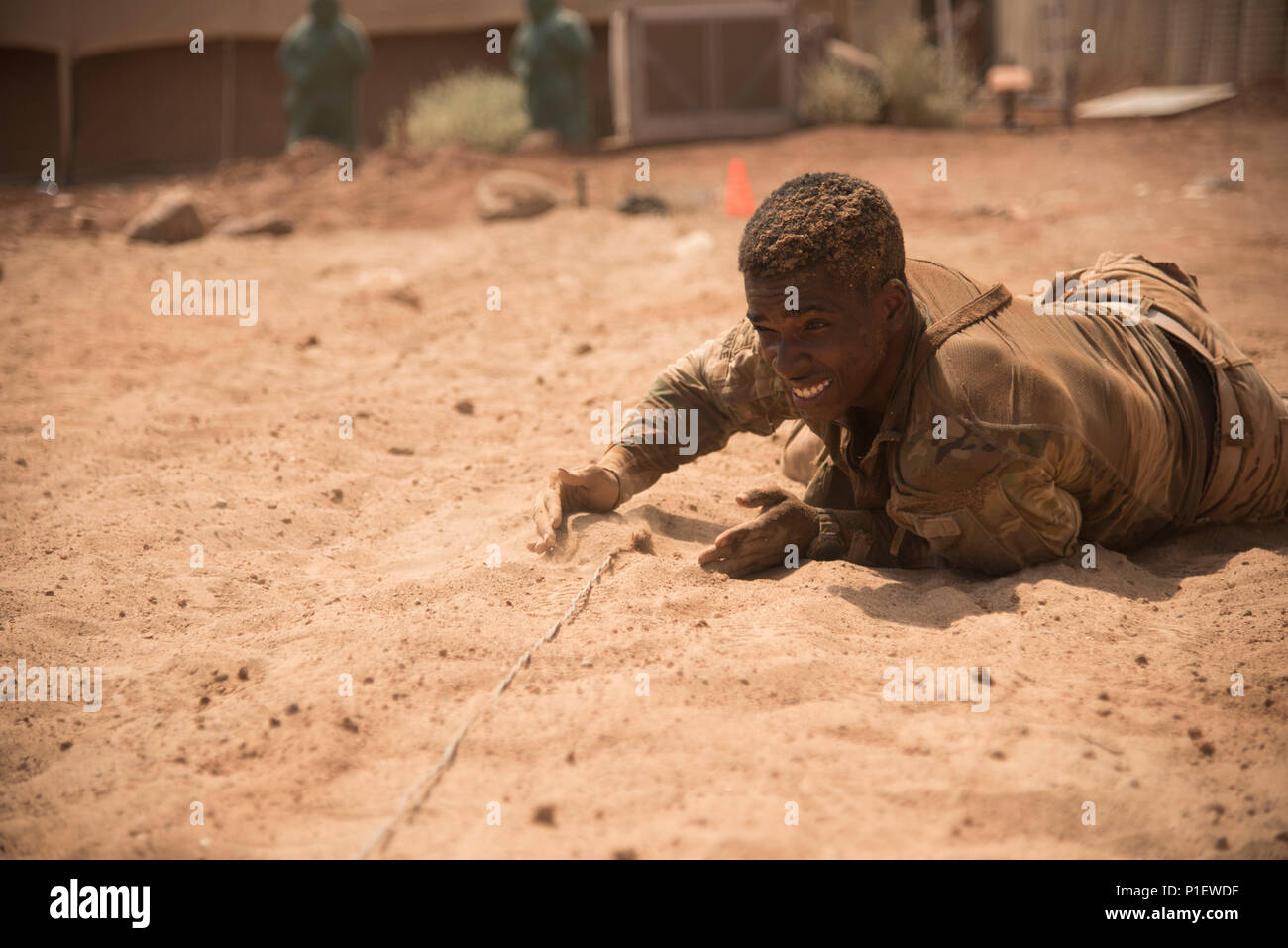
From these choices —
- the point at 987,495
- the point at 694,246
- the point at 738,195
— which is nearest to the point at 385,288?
the point at 694,246

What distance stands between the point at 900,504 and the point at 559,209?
6.79 meters

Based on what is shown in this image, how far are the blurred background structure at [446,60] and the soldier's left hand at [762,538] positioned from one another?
1062 cm

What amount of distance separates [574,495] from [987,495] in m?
1.20

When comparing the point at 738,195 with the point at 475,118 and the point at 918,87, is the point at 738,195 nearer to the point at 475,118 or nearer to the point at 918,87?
the point at 475,118

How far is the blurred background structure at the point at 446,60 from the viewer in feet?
42.5

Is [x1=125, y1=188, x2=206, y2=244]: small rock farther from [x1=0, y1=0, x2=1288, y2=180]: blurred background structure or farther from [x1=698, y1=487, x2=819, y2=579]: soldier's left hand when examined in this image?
[x1=698, y1=487, x2=819, y2=579]: soldier's left hand

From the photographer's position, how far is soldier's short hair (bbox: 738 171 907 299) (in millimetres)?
2717

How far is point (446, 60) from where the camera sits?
1473 cm

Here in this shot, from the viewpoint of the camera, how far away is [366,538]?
12.0ft
